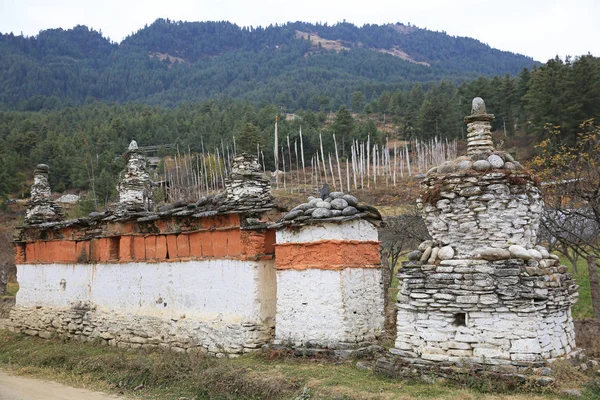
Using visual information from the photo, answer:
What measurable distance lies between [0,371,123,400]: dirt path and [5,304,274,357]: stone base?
2.51 meters

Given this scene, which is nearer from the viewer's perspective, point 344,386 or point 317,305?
point 344,386

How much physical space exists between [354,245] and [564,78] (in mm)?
39795

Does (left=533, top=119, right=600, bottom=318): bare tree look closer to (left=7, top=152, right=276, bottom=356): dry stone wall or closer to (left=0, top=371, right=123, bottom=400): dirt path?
(left=7, top=152, right=276, bottom=356): dry stone wall

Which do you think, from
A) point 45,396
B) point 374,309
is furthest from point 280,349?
point 45,396

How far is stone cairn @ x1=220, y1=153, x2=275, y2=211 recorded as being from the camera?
13383mm

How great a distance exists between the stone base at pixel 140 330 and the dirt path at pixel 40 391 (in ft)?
8.23

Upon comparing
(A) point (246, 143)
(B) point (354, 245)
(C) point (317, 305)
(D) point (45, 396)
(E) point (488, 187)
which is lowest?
(D) point (45, 396)

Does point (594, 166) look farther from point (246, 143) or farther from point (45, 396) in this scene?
point (246, 143)

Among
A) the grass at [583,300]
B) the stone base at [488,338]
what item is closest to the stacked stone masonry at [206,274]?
the stone base at [488,338]

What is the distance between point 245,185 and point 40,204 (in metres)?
9.96

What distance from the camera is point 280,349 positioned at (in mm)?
11656

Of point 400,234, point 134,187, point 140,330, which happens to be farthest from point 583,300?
point 134,187

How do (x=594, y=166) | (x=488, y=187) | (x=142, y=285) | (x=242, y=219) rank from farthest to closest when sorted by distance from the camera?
(x=594, y=166), (x=142, y=285), (x=242, y=219), (x=488, y=187)

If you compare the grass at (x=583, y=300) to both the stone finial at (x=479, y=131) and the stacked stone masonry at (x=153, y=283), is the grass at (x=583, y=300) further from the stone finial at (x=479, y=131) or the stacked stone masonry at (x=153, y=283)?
the stacked stone masonry at (x=153, y=283)
